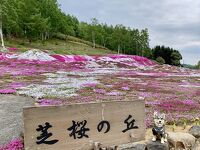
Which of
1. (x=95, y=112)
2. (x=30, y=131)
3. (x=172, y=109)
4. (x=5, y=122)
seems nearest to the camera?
(x=30, y=131)

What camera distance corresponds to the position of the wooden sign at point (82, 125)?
761 cm

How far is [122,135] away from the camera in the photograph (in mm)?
8773

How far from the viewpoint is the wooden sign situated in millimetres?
7613

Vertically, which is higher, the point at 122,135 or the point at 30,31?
the point at 30,31

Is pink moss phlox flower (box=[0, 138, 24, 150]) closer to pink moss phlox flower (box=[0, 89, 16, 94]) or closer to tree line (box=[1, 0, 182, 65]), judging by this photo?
pink moss phlox flower (box=[0, 89, 16, 94])

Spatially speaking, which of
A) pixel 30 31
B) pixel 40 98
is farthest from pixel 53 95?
pixel 30 31

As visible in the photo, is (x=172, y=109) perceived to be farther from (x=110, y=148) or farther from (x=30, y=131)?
(x=30, y=131)

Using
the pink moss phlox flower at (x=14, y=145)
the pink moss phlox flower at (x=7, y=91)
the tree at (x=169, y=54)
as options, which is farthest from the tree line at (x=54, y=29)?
the pink moss phlox flower at (x=14, y=145)

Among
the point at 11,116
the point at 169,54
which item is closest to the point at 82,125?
the point at 11,116

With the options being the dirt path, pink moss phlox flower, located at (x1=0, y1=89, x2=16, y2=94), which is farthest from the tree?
the dirt path

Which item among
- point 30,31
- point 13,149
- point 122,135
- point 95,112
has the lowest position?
point 13,149

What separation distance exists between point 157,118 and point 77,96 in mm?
10247

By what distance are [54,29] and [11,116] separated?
88.6m

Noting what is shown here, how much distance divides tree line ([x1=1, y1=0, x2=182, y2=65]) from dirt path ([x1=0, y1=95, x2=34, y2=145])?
5312 cm
